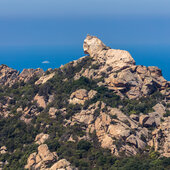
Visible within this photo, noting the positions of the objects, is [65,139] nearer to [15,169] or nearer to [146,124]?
[15,169]

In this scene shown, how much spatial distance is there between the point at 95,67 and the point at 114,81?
14175 millimetres

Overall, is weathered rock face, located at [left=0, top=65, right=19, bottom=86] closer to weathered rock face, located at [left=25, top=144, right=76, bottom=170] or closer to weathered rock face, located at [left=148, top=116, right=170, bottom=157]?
weathered rock face, located at [left=25, top=144, right=76, bottom=170]

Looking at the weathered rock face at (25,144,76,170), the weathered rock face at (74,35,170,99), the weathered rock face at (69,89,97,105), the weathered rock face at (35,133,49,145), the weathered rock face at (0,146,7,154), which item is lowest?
the weathered rock face at (25,144,76,170)

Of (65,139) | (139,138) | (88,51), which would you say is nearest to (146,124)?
(139,138)

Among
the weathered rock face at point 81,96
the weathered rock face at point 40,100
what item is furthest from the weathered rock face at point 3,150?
the weathered rock face at point 81,96

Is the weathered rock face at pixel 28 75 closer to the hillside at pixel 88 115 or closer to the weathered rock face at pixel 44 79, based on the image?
the hillside at pixel 88 115

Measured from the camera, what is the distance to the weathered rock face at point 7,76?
143000 mm

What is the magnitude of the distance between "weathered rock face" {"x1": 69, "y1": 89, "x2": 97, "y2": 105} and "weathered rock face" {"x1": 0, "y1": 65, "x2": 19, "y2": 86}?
3098 cm

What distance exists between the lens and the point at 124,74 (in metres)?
122

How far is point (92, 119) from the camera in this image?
350 ft

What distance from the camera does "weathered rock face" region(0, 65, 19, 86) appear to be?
143000mm

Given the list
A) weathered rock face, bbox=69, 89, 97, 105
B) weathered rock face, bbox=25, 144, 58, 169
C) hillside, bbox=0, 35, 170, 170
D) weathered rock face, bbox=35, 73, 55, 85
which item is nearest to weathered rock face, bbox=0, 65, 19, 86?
hillside, bbox=0, 35, 170, 170

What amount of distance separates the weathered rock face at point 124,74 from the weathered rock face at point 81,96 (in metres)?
6.58

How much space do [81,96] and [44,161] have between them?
30.9 metres
